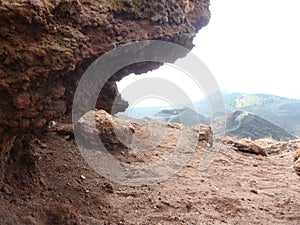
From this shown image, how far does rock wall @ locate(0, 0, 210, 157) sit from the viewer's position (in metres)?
3.42

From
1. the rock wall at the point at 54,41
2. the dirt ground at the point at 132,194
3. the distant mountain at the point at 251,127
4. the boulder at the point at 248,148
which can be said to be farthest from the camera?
the distant mountain at the point at 251,127

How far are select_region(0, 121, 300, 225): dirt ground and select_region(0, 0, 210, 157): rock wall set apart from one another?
1247mm

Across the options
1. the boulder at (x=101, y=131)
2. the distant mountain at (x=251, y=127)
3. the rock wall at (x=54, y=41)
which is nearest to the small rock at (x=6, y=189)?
the rock wall at (x=54, y=41)

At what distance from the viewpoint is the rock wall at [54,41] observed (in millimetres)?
3416

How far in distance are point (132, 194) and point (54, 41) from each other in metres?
4.03

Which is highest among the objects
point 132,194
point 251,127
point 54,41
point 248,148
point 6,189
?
point 54,41

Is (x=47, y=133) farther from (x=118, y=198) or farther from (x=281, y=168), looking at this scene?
(x=281, y=168)

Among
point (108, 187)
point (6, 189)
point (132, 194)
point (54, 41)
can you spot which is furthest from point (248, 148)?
point (54, 41)

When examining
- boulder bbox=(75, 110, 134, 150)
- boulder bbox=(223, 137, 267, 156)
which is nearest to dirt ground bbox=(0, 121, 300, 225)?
boulder bbox=(75, 110, 134, 150)

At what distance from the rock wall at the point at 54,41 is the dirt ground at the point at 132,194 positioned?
1247 millimetres

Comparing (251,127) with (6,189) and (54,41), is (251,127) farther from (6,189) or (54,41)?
(54,41)

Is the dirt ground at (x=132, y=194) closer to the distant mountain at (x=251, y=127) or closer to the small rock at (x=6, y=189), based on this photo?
the small rock at (x=6, y=189)

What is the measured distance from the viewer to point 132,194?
6.79m

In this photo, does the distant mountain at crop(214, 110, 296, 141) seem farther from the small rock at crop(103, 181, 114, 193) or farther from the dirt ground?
the small rock at crop(103, 181, 114, 193)
